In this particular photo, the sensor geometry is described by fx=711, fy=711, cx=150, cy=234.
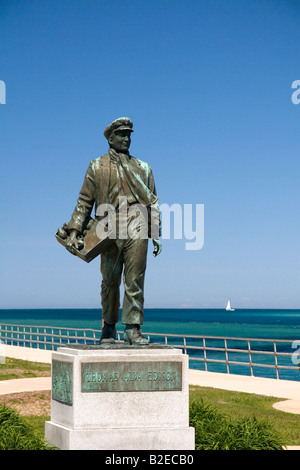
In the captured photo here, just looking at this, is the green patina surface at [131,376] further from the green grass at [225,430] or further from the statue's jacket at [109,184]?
the statue's jacket at [109,184]

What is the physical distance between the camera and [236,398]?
15078 mm

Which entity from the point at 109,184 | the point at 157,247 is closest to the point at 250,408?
the point at 157,247

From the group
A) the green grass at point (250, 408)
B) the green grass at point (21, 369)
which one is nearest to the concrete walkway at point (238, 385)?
the green grass at point (250, 408)

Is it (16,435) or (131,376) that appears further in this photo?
(131,376)

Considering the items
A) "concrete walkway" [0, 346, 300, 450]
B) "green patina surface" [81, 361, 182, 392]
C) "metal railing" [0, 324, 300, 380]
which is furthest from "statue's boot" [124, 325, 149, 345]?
"concrete walkway" [0, 346, 300, 450]

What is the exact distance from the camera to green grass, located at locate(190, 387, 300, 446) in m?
11.2

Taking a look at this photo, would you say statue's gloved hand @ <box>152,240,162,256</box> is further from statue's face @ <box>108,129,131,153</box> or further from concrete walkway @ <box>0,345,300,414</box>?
concrete walkway @ <box>0,345,300,414</box>

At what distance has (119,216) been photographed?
867cm

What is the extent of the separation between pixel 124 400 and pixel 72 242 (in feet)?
6.71

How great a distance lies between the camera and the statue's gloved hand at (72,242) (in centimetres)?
873

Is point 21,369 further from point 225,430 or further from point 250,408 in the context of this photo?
point 225,430
